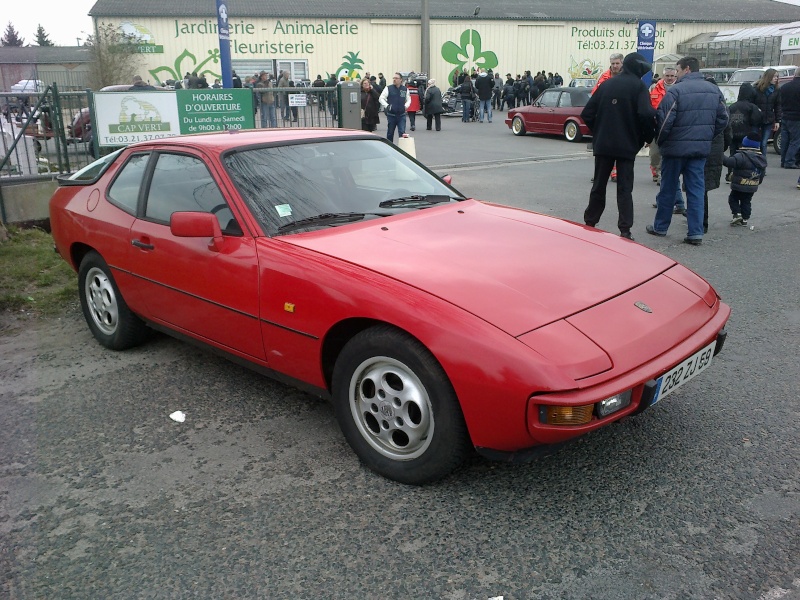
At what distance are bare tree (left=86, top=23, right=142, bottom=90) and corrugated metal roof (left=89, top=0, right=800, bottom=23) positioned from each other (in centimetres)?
140

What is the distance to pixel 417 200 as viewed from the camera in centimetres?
416

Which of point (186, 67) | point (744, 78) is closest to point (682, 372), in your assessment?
point (744, 78)

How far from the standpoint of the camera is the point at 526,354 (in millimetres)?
2625

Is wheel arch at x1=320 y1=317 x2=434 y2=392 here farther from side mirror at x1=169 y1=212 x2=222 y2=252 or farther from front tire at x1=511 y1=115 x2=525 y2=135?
front tire at x1=511 y1=115 x2=525 y2=135

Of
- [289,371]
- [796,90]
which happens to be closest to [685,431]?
[289,371]

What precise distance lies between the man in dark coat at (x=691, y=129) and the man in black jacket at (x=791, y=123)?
672 cm

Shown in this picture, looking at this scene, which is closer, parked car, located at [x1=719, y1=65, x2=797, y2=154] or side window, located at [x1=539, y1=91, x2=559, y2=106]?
parked car, located at [x1=719, y1=65, x2=797, y2=154]

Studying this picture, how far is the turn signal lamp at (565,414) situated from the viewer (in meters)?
2.61

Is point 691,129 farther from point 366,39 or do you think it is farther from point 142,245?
point 366,39

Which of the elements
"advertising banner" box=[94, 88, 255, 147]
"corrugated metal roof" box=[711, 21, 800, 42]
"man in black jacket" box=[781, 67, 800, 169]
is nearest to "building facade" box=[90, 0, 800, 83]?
"corrugated metal roof" box=[711, 21, 800, 42]

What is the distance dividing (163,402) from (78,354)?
1172 mm

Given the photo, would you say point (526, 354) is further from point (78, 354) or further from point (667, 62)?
point (667, 62)

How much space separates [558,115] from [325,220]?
17476 millimetres

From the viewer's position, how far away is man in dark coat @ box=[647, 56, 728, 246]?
738 centimetres
